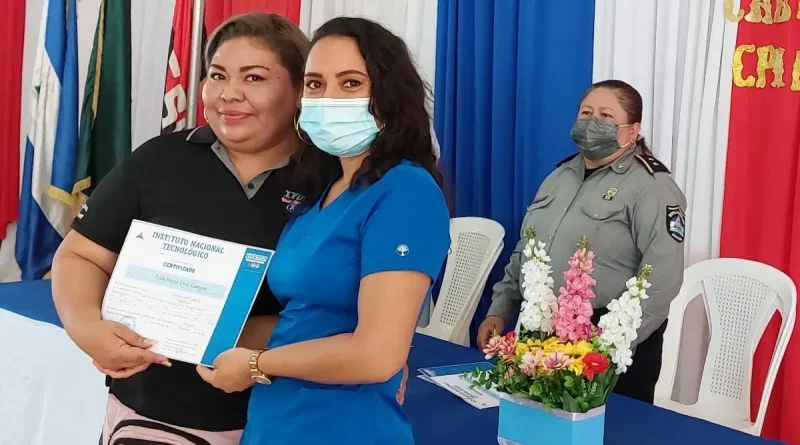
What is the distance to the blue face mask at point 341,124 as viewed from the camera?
3.99 ft

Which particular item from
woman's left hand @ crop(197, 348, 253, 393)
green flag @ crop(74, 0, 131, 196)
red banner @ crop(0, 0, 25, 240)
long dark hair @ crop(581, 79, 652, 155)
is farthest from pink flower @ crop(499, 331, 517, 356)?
red banner @ crop(0, 0, 25, 240)

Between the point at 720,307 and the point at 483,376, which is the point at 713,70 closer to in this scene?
the point at 720,307

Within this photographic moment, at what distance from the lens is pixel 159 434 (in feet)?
4.67

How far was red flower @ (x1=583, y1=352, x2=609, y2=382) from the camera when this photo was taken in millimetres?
1333

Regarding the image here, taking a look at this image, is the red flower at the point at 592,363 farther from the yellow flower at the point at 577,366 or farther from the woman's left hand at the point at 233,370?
the woman's left hand at the point at 233,370

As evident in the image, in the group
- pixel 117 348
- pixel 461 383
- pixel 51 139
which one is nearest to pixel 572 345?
pixel 461 383

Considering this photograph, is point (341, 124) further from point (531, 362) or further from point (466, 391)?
point (466, 391)

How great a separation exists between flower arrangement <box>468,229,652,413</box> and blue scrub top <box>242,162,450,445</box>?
26 centimetres

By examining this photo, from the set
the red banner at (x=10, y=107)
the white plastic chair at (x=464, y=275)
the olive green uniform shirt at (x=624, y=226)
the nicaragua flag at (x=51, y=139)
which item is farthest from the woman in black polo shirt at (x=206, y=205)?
the red banner at (x=10, y=107)

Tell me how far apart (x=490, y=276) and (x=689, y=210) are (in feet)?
3.17

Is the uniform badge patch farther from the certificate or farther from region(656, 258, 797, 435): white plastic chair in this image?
the certificate

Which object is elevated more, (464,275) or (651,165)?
(651,165)

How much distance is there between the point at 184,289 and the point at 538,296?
630 millimetres

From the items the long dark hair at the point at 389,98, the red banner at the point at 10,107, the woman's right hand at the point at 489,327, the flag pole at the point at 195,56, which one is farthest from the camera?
the red banner at the point at 10,107
